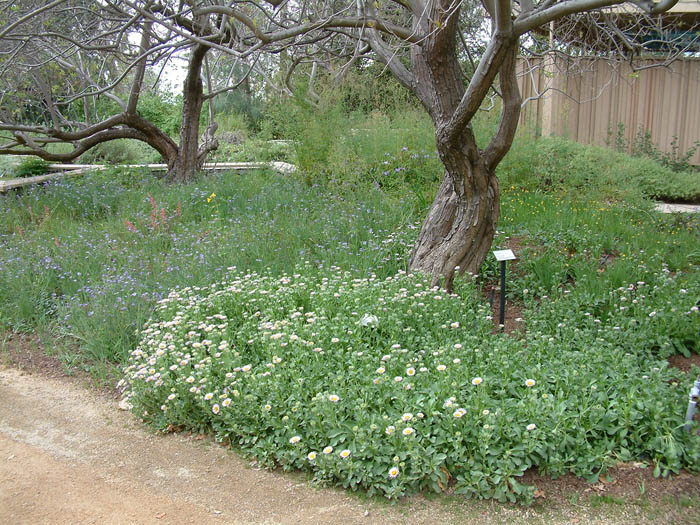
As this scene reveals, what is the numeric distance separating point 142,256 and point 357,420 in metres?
3.94

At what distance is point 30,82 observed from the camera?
1101 centimetres

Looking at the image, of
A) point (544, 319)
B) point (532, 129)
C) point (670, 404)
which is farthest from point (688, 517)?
point (532, 129)

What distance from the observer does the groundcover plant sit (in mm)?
3336

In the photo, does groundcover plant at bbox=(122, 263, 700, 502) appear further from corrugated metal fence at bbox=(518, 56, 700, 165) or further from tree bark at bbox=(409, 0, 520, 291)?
corrugated metal fence at bbox=(518, 56, 700, 165)

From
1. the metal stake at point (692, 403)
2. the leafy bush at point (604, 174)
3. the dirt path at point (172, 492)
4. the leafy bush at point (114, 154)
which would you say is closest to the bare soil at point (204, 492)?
the dirt path at point (172, 492)

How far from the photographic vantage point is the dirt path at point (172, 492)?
315 centimetres

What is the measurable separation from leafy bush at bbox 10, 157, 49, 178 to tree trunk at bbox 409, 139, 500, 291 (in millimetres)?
9459

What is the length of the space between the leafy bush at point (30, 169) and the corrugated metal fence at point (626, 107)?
9167mm

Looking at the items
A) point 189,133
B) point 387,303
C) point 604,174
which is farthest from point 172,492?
point 189,133

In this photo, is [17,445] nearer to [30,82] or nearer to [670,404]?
[670,404]

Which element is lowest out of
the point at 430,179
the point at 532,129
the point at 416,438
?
the point at 416,438

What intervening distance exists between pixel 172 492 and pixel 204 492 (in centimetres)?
17

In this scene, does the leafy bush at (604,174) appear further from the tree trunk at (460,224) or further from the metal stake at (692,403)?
the metal stake at (692,403)

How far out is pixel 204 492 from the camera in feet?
11.3
